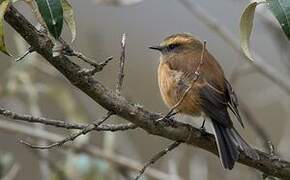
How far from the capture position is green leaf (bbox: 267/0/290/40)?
80.1 inches

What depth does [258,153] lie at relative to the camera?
2734 millimetres

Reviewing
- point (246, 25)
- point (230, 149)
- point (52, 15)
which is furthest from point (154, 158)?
point (52, 15)

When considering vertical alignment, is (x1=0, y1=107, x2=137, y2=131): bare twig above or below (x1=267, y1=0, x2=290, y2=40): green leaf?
below

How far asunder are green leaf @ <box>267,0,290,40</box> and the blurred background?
1735 millimetres

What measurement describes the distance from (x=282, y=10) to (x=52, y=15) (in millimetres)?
674

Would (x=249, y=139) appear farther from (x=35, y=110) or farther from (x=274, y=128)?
(x=35, y=110)

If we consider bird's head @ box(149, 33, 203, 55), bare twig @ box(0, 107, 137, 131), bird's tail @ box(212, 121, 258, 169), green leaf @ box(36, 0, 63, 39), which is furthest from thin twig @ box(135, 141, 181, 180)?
bird's head @ box(149, 33, 203, 55)

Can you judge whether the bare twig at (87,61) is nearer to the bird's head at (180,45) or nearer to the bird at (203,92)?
the bird at (203,92)

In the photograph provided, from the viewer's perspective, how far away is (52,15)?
6.83ft

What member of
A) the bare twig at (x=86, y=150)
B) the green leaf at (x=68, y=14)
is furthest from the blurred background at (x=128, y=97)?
the green leaf at (x=68, y=14)

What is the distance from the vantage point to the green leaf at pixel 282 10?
2.03 m

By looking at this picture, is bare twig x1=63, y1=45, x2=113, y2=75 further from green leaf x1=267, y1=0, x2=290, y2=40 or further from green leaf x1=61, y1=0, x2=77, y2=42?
green leaf x1=267, y1=0, x2=290, y2=40

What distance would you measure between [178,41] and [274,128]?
3405 millimetres

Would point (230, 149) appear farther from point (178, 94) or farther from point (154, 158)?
point (178, 94)
